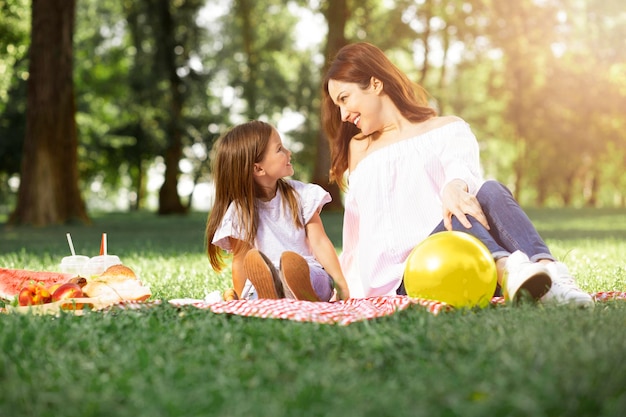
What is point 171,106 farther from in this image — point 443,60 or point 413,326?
point 413,326

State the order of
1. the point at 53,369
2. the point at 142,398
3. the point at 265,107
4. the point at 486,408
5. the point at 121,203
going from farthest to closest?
the point at 121,203
the point at 265,107
the point at 53,369
the point at 142,398
the point at 486,408

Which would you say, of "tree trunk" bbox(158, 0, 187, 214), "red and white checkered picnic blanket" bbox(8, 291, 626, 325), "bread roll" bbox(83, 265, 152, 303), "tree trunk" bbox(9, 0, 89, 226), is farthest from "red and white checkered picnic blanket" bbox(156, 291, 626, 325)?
"tree trunk" bbox(158, 0, 187, 214)

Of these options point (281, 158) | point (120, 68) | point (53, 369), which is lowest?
point (53, 369)

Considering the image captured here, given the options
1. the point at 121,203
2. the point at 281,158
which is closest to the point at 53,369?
the point at 281,158

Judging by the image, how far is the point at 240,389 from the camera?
257cm

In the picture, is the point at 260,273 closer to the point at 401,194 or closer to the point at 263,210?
the point at 263,210

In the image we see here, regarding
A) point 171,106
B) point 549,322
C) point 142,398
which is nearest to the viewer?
point 142,398

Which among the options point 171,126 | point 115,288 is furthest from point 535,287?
point 171,126

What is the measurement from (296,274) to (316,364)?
1.74m

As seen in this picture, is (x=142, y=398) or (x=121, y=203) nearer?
(x=142, y=398)

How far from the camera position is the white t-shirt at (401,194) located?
4.83 metres

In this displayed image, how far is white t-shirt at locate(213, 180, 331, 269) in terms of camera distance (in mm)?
5156

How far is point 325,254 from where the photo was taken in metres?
5.12

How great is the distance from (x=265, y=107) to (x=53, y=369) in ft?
103
